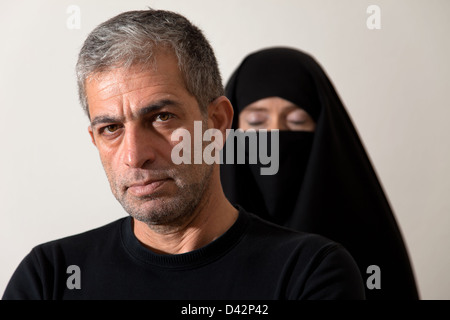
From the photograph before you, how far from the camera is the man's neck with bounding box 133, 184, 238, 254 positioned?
1.22m

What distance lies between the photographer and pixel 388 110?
103 inches

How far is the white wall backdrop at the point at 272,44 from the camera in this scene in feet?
8.27

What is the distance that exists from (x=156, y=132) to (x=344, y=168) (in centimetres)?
123

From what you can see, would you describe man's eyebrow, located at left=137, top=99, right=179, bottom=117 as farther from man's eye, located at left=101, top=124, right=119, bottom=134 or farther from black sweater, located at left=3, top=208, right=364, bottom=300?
black sweater, located at left=3, top=208, right=364, bottom=300

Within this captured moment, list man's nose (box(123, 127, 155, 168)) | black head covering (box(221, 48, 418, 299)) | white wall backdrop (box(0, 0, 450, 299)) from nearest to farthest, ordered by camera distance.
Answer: man's nose (box(123, 127, 155, 168)) < black head covering (box(221, 48, 418, 299)) < white wall backdrop (box(0, 0, 450, 299))

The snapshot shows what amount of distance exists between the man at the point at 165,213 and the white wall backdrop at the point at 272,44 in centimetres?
128

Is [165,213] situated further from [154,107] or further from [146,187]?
[154,107]

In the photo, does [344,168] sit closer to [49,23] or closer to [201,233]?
[201,233]

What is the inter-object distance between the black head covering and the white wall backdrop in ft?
0.90

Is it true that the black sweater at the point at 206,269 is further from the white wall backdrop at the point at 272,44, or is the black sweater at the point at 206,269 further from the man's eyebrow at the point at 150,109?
the white wall backdrop at the point at 272,44

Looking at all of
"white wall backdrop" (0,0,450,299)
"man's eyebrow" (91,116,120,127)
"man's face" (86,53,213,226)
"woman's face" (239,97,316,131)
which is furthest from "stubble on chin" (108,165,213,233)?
"white wall backdrop" (0,0,450,299)

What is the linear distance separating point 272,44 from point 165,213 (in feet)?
5.50

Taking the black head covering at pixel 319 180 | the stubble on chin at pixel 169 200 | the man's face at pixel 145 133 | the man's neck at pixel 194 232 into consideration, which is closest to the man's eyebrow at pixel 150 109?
the man's face at pixel 145 133

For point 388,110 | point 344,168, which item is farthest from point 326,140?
point 388,110
